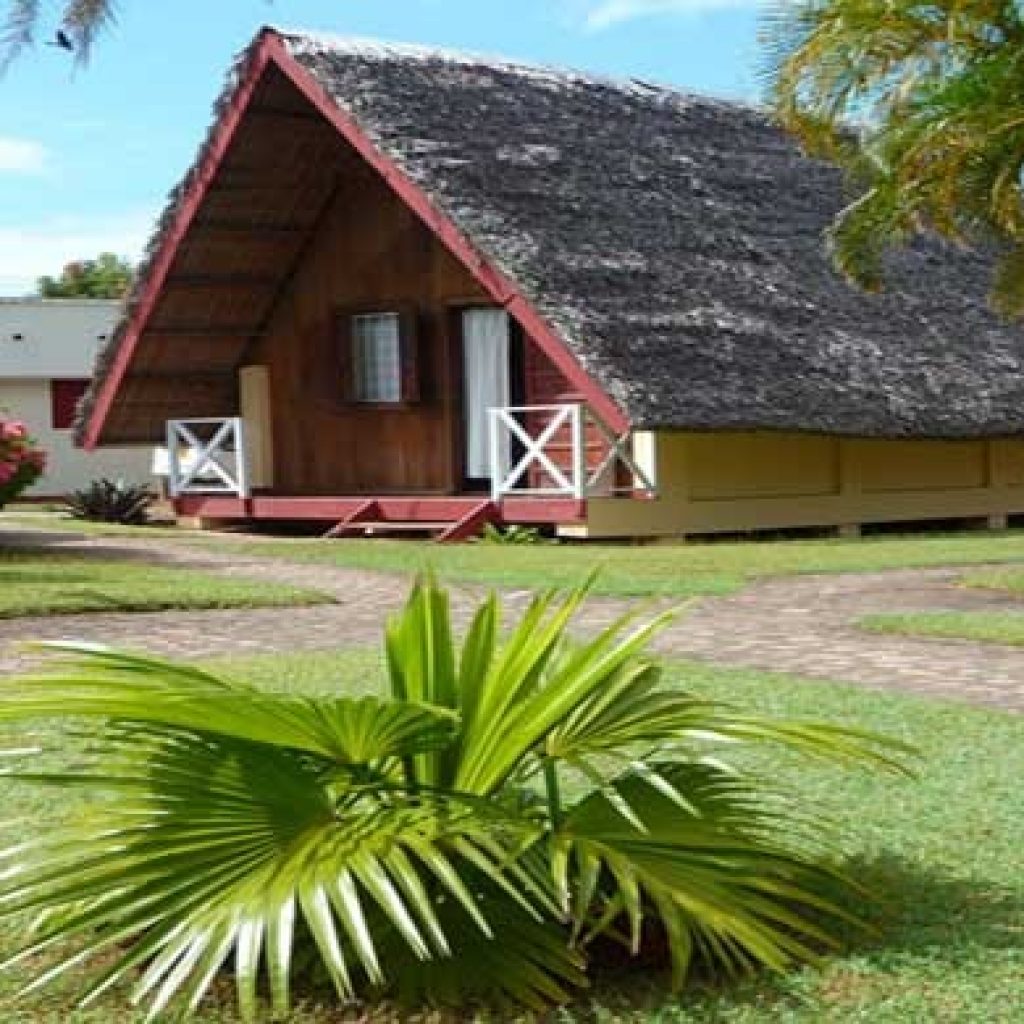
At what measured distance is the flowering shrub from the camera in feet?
49.8

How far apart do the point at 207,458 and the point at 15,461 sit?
583cm

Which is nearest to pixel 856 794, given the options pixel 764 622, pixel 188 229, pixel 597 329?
pixel 764 622

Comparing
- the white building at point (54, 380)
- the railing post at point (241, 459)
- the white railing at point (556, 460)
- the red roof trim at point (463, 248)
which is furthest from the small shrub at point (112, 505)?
the white building at point (54, 380)

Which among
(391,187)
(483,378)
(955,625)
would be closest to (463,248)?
(391,187)

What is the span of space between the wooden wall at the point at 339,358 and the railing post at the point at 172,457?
1.21 meters

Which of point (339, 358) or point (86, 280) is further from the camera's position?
point (86, 280)

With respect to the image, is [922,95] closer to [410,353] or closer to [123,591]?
[123,591]

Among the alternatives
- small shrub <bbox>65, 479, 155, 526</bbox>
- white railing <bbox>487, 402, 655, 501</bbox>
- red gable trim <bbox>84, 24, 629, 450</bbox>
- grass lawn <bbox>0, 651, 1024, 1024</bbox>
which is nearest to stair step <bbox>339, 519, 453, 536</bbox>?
white railing <bbox>487, 402, 655, 501</bbox>

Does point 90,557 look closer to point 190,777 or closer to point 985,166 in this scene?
point 985,166

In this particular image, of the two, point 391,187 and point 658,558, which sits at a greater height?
point 391,187

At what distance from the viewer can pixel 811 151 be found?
12.8 meters

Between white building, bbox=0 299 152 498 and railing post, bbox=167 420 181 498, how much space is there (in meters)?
10.4

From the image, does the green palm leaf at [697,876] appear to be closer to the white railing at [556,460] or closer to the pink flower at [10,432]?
the pink flower at [10,432]

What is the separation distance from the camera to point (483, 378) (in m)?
19.7
